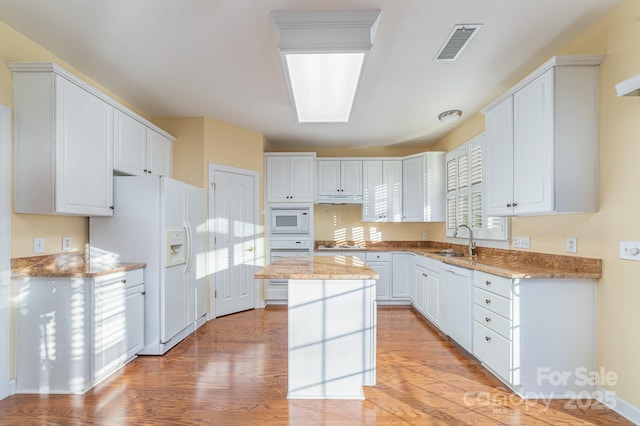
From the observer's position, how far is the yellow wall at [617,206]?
1.77 meters

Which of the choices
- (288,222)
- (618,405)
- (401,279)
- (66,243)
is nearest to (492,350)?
(618,405)

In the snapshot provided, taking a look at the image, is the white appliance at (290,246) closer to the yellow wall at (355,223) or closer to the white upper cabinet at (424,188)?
the yellow wall at (355,223)

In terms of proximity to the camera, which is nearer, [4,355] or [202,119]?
[4,355]

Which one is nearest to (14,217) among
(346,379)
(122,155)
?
(122,155)

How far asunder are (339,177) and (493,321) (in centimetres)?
309

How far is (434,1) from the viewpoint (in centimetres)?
179

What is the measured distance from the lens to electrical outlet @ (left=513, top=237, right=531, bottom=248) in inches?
103

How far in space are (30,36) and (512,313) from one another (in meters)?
4.24

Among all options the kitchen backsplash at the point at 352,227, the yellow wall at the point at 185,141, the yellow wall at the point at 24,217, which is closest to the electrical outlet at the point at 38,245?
the yellow wall at the point at 24,217

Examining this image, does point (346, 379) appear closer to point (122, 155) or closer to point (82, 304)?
point (82, 304)

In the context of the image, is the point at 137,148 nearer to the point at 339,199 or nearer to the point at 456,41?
the point at 339,199

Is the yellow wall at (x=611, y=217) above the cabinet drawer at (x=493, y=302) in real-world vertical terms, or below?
above

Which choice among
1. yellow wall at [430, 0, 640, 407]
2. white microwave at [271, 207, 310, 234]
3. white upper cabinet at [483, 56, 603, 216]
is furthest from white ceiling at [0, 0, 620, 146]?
white microwave at [271, 207, 310, 234]

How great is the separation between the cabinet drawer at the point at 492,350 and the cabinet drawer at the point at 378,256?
6.28 ft
